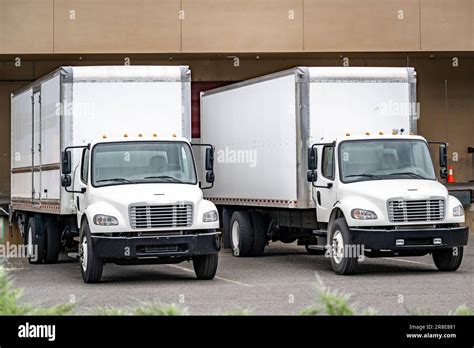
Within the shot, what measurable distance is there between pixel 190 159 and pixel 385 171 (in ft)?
11.4

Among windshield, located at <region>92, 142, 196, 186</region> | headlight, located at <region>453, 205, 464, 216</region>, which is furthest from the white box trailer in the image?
headlight, located at <region>453, 205, 464, 216</region>

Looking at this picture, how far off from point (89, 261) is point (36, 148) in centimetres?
553

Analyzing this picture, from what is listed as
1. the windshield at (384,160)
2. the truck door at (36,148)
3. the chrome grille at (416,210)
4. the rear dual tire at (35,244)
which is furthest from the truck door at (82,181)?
the chrome grille at (416,210)

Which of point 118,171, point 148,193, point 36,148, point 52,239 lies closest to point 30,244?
point 52,239

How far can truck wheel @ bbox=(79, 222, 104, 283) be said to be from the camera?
19.2 metres

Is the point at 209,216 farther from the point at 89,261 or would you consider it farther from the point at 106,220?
the point at 89,261

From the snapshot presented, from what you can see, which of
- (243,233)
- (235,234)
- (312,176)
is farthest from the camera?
(235,234)

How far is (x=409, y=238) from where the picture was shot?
20328mm

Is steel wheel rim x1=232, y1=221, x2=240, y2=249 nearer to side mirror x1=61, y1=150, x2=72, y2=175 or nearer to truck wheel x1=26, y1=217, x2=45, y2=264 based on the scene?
truck wheel x1=26, y1=217, x2=45, y2=264

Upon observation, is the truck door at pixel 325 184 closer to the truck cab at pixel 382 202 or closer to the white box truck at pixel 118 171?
the truck cab at pixel 382 202

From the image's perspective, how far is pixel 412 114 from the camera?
75.3ft
